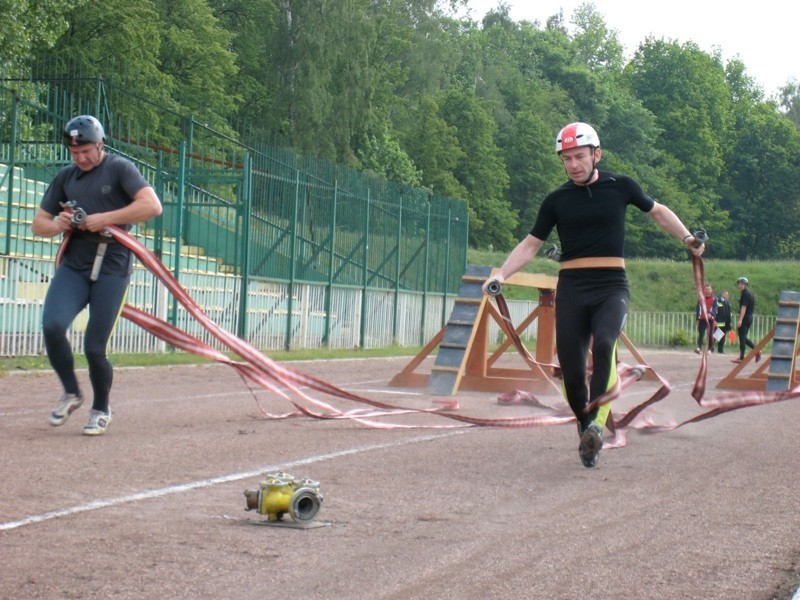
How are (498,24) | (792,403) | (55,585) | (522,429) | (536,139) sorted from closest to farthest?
1. (55,585)
2. (522,429)
3. (792,403)
4. (536,139)
5. (498,24)

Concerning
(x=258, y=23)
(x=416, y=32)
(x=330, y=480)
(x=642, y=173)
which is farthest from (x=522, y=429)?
(x=642, y=173)

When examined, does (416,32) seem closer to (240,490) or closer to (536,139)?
(536,139)

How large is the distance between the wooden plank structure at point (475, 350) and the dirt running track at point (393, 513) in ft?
11.4

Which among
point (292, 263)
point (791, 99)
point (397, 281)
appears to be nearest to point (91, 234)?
point (292, 263)

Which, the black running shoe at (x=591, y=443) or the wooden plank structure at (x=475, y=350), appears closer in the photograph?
the black running shoe at (x=591, y=443)

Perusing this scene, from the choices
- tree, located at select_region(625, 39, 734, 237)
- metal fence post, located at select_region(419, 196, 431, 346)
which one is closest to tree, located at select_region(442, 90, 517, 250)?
tree, located at select_region(625, 39, 734, 237)

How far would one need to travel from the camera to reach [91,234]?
8812mm

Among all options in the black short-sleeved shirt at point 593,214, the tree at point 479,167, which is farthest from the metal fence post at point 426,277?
the tree at point 479,167

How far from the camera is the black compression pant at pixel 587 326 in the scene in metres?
8.45

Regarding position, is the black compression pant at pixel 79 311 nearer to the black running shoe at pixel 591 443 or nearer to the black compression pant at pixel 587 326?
the black compression pant at pixel 587 326

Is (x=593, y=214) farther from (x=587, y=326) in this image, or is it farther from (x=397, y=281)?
(x=397, y=281)

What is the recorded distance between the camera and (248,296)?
24.0 meters

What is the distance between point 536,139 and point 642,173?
981 centimetres

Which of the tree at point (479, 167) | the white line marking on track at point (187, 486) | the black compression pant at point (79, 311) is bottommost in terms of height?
the white line marking on track at point (187, 486)
